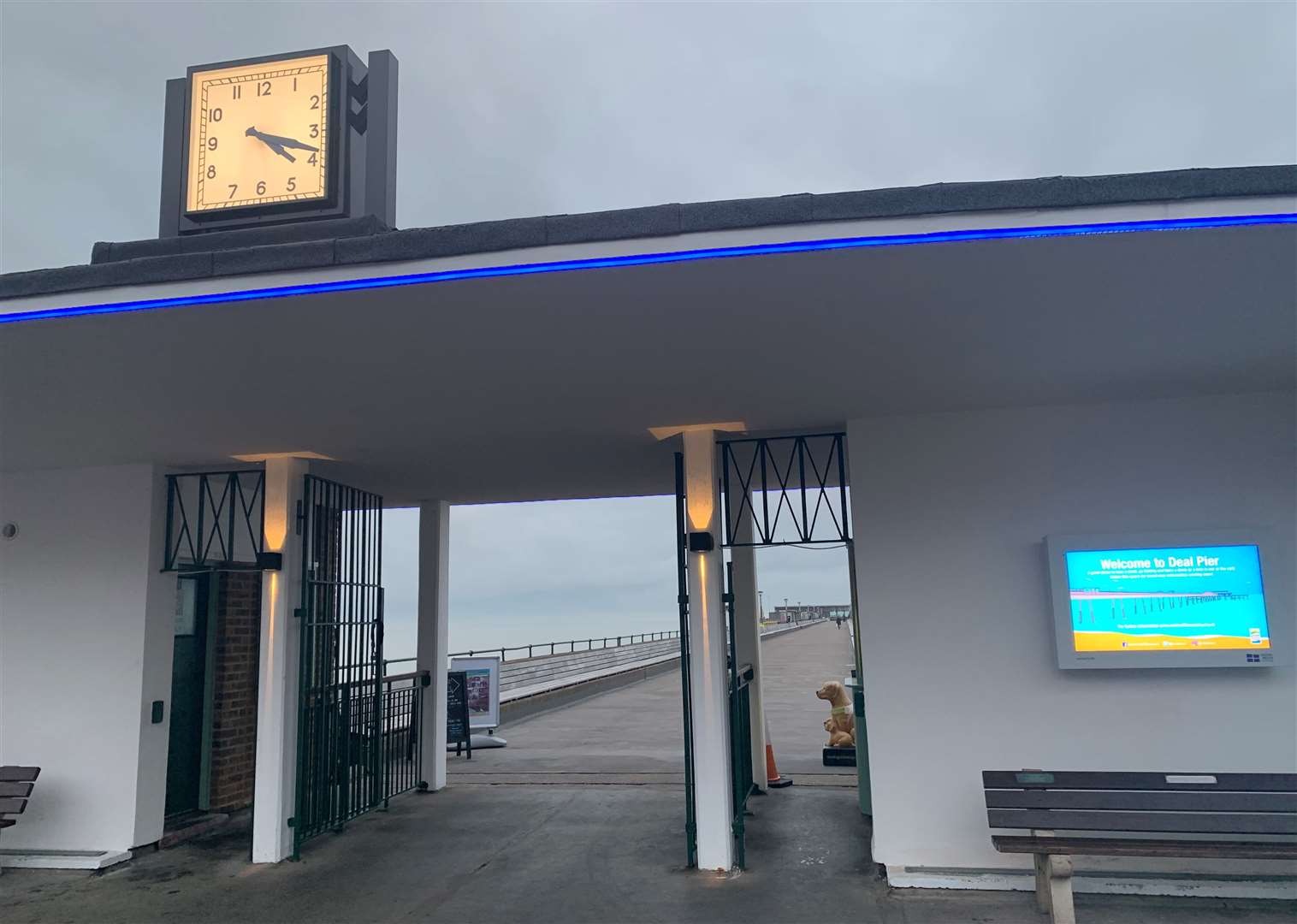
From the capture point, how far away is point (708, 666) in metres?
6.26

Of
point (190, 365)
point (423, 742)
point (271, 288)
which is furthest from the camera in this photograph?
point (423, 742)

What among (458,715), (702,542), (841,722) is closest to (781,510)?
(702,542)

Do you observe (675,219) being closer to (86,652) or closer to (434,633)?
(86,652)

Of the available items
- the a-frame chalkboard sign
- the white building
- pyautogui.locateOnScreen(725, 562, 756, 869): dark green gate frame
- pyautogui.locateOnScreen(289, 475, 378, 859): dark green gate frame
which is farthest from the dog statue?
pyautogui.locateOnScreen(289, 475, 378, 859): dark green gate frame

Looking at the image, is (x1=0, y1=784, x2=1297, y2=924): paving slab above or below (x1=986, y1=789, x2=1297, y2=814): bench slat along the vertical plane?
below

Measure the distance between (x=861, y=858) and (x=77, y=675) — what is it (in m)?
5.88

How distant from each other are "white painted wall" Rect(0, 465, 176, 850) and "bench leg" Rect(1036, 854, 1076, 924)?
20.1ft

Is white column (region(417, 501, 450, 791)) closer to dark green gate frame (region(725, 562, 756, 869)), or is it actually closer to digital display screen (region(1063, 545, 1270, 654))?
dark green gate frame (region(725, 562, 756, 869))

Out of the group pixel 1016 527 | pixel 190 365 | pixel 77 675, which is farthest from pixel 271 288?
pixel 77 675

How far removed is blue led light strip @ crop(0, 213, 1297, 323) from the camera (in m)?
3.20

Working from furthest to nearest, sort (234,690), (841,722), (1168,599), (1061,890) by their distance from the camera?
(841,722), (234,690), (1168,599), (1061,890)

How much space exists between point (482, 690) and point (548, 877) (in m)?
6.66

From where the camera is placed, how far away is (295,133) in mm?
5508

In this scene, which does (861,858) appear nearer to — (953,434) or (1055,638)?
(1055,638)
